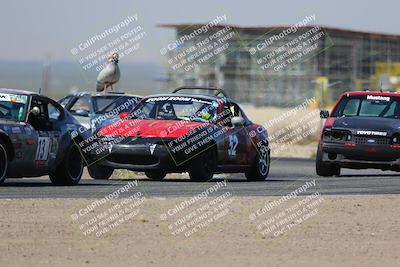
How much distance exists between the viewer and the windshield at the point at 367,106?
79.8ft

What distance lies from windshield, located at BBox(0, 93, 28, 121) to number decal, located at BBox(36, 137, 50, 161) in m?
0.44

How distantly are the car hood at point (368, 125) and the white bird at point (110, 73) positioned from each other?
451cm

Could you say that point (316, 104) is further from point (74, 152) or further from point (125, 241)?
point (125, 241)

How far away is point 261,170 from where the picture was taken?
2230cm

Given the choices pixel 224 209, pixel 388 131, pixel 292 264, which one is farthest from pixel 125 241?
pixel 388 131

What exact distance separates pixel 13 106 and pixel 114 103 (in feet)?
23.3

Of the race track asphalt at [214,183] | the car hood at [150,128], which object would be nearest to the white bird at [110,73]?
the race track asphalt at [214,183]

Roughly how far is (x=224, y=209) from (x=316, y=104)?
6345 centimetres

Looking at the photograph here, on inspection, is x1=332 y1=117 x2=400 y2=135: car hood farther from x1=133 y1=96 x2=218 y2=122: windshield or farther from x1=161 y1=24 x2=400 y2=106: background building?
x1=161 y1=24 x2=400 y2=106: background building

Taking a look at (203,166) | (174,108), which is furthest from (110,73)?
(203,166)

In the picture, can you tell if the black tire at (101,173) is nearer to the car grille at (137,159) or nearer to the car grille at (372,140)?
the car grille at (137,159)

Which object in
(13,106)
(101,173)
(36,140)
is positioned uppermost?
(13,106)

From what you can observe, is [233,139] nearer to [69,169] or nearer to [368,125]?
[69,169]

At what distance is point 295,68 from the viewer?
83188 millimetres
